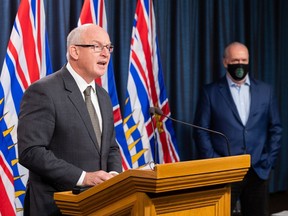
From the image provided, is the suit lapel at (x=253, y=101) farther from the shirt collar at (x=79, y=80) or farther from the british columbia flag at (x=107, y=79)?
the shirt collar at (x=79, y=80)

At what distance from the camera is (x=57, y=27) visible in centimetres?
526

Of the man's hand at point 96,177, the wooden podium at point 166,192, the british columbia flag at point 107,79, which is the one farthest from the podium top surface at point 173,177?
the british columbia flag at point 107,79

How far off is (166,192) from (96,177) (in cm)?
45

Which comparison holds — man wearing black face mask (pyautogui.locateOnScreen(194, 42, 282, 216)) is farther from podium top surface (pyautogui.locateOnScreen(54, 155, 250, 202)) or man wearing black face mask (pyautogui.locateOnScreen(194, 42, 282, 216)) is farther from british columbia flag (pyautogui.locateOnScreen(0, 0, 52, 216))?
podium top surface (pyautogui.locateOnScreen(54, 155, 250, 202))

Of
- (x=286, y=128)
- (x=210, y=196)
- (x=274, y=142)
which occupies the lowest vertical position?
(x=286, y=128)

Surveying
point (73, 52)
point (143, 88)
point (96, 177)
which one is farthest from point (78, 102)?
point (143, 88)

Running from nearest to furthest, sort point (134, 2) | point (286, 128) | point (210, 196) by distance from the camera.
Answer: point (210, 196) → point (134, 2) → point (286, 128)

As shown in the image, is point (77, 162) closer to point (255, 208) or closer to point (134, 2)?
point (255, 208)

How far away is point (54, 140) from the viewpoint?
3049 millimetres

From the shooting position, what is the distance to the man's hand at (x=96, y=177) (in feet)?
8.96

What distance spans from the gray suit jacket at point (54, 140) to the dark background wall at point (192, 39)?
6.13 feet

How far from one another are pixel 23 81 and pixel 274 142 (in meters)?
2.15

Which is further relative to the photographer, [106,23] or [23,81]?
[106,23]

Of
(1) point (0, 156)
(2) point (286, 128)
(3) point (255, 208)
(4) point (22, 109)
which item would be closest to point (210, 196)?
(4) point (22, 109)
